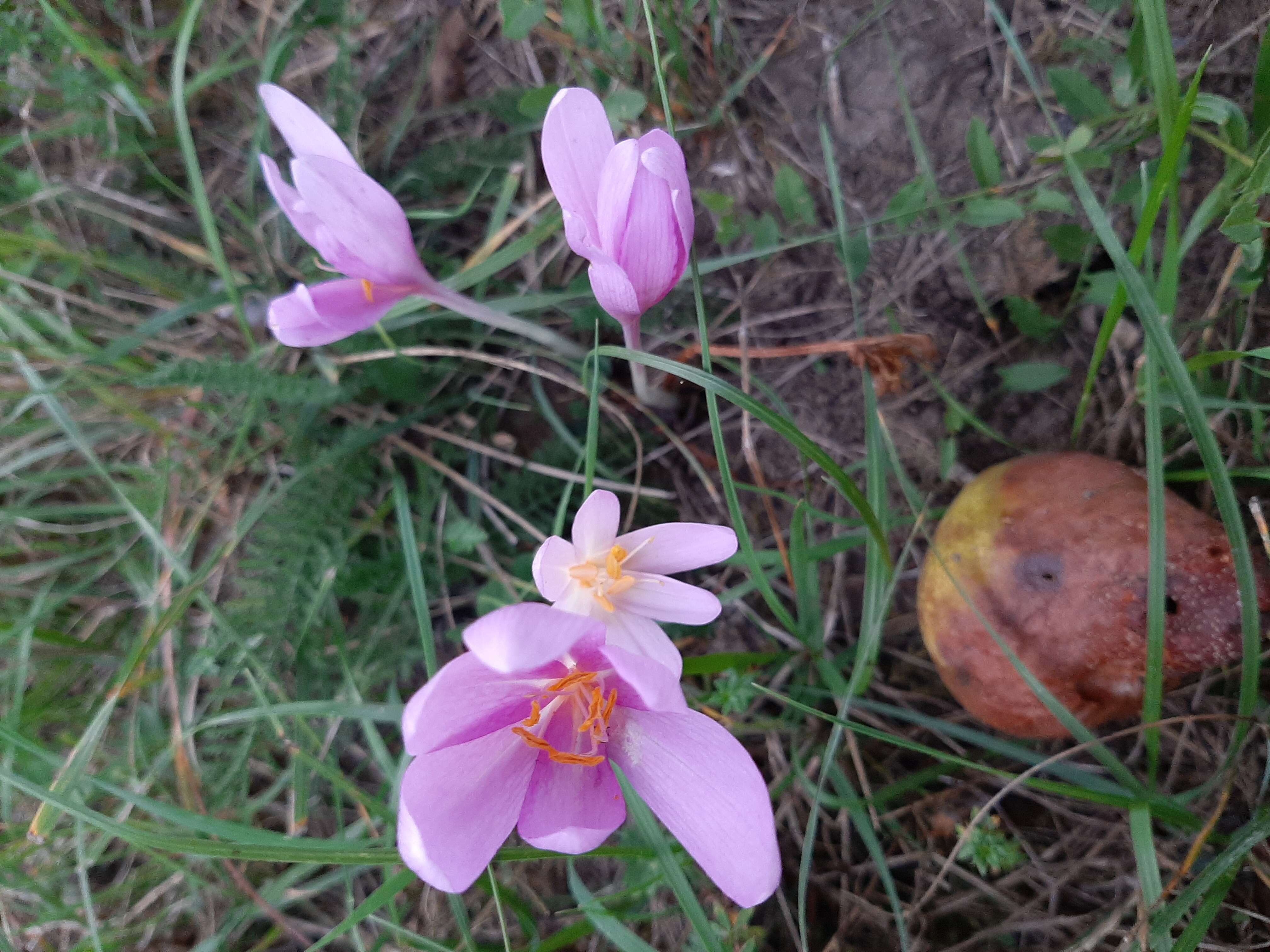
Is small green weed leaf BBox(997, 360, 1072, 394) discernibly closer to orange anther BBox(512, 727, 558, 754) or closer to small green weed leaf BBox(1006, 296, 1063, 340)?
small green weed leaf BBox(1006, 296, 1063, 340)

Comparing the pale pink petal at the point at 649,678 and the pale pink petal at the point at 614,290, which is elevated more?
the pale pink petal at the point at 614,290

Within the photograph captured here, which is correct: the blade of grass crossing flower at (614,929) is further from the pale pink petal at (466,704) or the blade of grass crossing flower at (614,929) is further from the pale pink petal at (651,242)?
the pale pink petal at (651,242)

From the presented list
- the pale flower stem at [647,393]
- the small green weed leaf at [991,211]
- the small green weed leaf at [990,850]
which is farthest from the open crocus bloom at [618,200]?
the small green weed leaf at [990,850]

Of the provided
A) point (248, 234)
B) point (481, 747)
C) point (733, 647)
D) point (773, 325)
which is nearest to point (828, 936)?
point (733, 647)

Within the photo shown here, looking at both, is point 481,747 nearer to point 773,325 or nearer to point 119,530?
point 773,325

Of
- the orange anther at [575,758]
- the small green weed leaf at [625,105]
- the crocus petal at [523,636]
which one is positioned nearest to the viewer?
the crocus petal at [523,636]

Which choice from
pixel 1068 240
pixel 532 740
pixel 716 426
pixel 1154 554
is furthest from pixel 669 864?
pixel 1068 240
